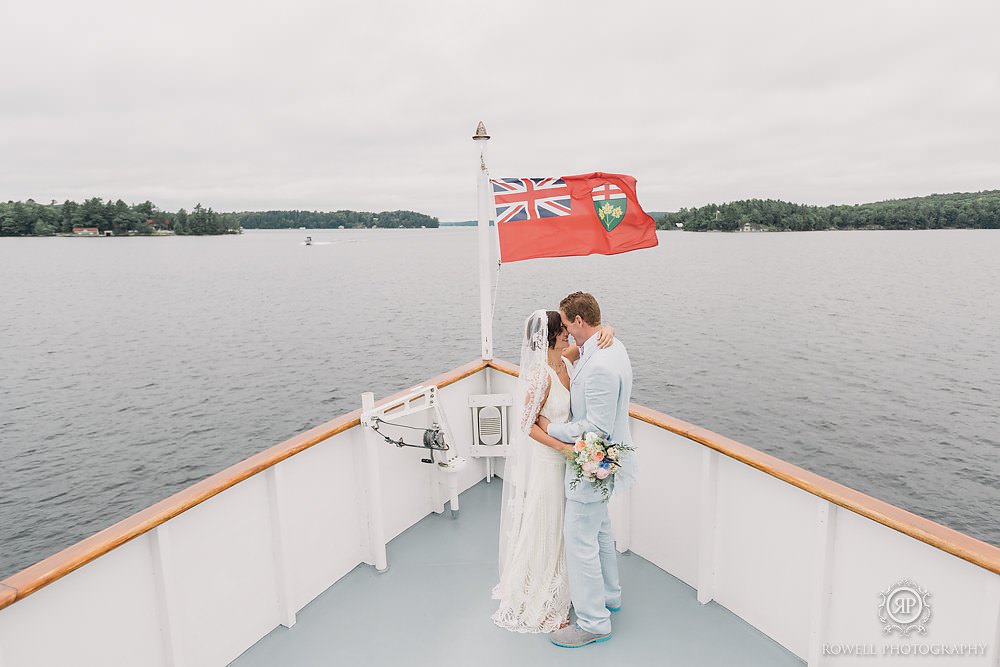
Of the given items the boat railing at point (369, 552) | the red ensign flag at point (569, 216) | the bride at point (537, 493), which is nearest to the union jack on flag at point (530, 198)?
the red ensign flag at point (569, 216)

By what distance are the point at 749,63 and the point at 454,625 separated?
38.7 metres

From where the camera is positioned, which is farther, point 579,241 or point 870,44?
point 870,44

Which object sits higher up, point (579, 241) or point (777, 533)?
point (579, 241)

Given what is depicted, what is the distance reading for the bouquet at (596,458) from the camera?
2268 mm

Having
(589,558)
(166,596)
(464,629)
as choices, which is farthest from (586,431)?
(166,596)

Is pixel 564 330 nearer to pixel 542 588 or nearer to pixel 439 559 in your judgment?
pixel 542 588

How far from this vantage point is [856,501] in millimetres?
2105

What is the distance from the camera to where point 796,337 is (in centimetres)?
2244

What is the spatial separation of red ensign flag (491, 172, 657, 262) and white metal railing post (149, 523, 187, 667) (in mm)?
2394

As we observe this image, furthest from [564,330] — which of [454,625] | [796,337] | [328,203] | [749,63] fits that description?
[328,203]

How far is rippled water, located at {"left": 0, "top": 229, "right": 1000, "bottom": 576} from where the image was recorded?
11.5 metres

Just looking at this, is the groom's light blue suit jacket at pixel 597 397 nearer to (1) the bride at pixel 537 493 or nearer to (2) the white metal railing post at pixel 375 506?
(1) the bride at pixel 537 493

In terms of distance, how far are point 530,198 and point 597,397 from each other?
185cm

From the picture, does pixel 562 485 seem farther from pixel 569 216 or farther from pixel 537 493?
pixel 569 216
